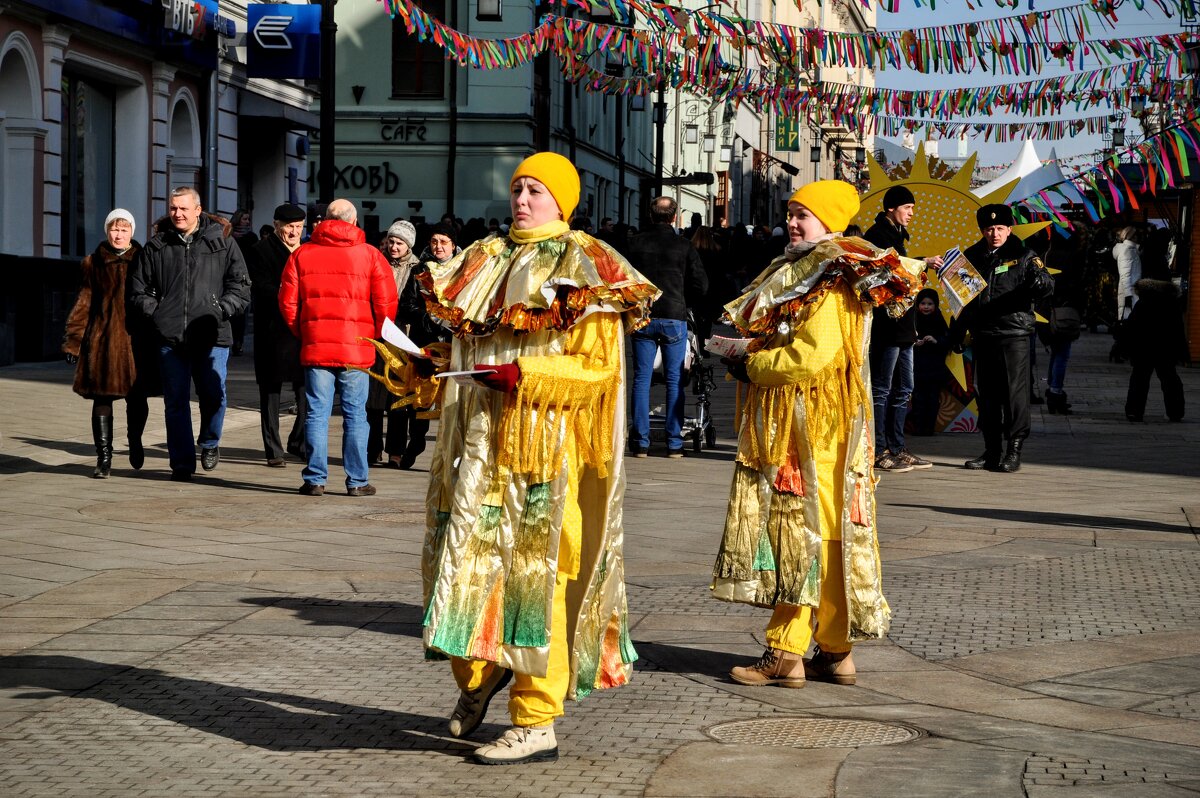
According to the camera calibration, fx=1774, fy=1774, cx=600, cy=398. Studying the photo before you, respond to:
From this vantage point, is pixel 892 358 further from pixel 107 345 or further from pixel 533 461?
pixel 533 461

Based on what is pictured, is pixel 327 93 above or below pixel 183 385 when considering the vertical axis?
above

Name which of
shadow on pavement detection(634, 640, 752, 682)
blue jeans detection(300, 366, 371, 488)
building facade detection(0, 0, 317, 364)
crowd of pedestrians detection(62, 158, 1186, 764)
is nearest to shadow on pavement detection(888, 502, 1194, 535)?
blue jeans detection(300, 366, 371, 488)

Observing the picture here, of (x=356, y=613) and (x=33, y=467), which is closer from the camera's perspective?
(x=356, y=613)

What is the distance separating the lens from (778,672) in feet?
19.8

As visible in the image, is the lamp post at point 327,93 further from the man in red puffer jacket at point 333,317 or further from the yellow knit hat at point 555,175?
the yellow knit hat at point 555,175

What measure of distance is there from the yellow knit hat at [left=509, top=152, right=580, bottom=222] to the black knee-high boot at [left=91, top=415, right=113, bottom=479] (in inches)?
281

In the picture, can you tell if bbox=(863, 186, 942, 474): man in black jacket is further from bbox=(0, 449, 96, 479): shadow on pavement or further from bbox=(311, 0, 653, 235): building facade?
bbox=(311, 0, 653, 235): building facade

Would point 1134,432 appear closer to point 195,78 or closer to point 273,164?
point 195,78

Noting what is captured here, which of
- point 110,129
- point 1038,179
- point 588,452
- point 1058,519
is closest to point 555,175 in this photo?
point 588,452

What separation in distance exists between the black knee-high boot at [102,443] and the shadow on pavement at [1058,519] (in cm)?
506

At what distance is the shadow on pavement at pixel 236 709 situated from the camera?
17.0 feet

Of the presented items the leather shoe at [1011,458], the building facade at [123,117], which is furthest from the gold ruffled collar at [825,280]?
the building facade at [123,117]

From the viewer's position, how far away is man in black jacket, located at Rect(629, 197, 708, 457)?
1327 centimetres

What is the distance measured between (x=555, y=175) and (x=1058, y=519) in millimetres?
6153
